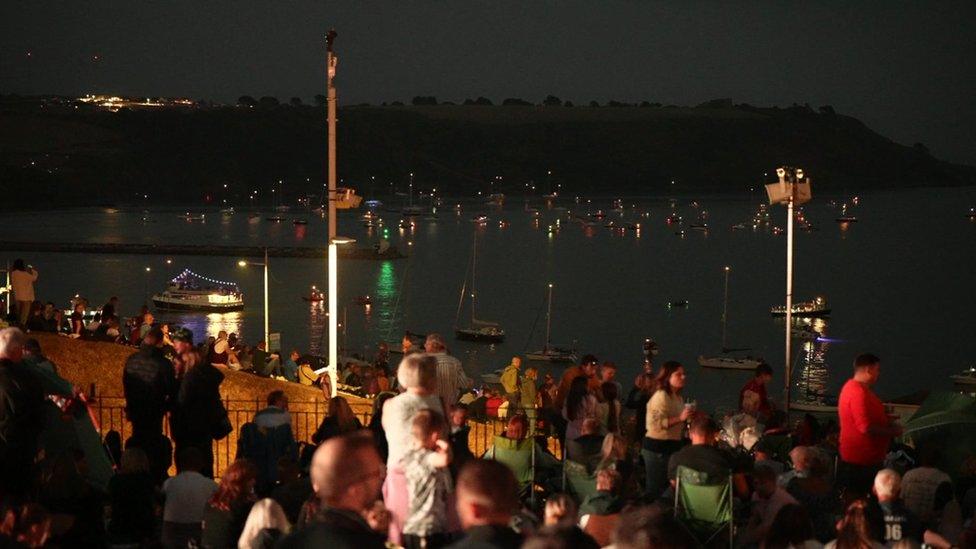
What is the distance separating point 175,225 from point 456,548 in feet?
593

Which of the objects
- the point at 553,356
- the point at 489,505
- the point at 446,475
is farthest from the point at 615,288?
the point at 489,505

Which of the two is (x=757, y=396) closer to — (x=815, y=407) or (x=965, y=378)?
(x=815, y=407)

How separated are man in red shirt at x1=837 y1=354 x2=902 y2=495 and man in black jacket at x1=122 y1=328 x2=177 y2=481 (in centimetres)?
475

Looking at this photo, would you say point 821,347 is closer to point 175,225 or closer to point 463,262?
point 463,262

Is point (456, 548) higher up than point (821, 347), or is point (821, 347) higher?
point (456, 548)

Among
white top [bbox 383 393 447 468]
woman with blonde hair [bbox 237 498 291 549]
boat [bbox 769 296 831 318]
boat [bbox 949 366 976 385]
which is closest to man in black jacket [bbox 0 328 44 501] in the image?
woman with blonde hair [bbox 237 498 291 549]

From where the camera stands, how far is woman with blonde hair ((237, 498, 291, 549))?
634cm

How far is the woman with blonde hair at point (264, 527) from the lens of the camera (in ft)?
20.8

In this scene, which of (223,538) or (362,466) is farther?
(223,538)

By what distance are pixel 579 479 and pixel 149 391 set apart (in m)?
3.15

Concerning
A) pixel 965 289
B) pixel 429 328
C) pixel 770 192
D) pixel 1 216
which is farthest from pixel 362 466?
pixel 1 216

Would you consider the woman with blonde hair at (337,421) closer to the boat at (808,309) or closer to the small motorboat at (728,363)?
the small motorboat at (728,363)

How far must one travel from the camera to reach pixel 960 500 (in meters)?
8.54

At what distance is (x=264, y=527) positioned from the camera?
20.9 feet
